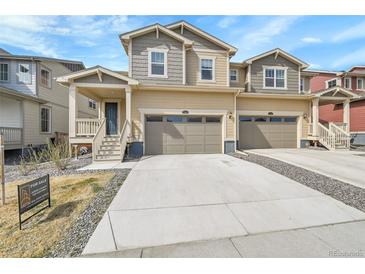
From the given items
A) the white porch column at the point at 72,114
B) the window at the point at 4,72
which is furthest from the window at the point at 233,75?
the window at the point at 4,72

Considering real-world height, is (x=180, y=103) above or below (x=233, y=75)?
below

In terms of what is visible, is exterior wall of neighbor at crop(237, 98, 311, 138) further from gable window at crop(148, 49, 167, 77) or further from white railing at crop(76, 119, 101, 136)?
white railing at crop(76, 119, 101, 136)

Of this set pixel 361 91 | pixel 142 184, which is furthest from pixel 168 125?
pixel 361 91

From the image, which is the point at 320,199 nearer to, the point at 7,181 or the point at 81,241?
the point at 81,241

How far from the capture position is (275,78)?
531 inches

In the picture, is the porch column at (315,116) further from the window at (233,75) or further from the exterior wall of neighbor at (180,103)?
the exterior wall of neighbor at (180,103)

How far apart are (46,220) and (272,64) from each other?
15144 millimetres

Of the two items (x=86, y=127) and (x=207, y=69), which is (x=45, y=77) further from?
(x=207, y=69)

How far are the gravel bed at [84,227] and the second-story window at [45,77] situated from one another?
13161 millimetres

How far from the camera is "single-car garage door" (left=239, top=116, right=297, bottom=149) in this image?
12484 millimetres

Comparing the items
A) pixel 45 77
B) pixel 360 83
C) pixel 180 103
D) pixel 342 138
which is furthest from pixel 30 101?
pixel 360 83

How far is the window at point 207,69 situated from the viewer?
38.8ft

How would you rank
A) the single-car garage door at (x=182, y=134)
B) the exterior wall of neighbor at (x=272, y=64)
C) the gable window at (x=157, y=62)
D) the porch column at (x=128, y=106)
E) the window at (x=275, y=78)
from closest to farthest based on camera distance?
the porch column at (x=128, y=106)
the single-car garage door at (x=182, y=134)
the gable window at (x=157, y=62)
the exterior wall of neighbor at (x=272, y=64)
the window at (x=275, y=78)

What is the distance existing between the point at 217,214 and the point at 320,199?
8.44 ft
